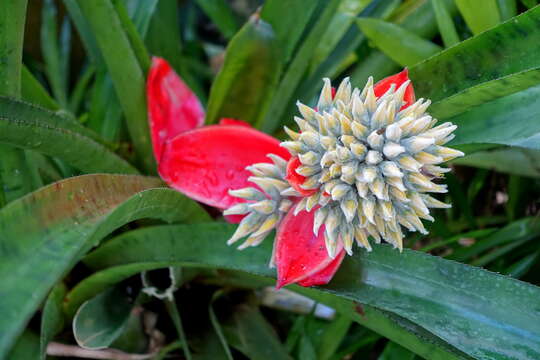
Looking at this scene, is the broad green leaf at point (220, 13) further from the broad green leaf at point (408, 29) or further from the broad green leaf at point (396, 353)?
the broad green leaf at point (396, 353)

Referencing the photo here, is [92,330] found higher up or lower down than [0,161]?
lower down

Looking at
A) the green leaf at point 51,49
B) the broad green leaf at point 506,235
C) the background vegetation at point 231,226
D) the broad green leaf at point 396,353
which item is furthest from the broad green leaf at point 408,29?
the green leaf at point 51,49

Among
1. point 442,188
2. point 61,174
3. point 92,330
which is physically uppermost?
point 442,188

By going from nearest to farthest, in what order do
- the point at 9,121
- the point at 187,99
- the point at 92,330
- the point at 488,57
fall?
the point at 9,121
the point at 488,57
the point at 92,330
the point at 187,99

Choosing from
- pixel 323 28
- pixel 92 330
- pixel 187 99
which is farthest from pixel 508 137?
pixel 92 330

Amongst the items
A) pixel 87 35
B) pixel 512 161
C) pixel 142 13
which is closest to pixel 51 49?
pixel 87 35

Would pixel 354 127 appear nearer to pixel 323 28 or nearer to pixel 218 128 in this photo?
pixel 218 128

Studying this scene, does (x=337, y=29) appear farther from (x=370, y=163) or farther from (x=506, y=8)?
(x=370, y=163)
